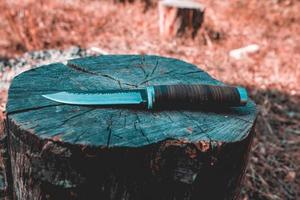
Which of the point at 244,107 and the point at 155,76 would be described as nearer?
the point at 244,107

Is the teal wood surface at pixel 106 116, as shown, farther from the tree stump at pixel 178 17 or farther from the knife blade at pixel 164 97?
the tree stump at pixel 178 17

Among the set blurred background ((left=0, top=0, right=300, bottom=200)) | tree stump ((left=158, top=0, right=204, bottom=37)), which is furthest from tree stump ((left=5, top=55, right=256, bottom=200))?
tree stump ((left=158, top=0, right=204, bottom=37))

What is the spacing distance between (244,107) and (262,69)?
10.6ft

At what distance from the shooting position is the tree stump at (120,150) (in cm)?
131

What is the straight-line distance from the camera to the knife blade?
147cm

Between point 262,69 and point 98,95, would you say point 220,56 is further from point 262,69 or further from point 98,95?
point 98,95

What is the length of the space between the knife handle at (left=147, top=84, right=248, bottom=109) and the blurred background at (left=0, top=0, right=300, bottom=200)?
1619 millimetres

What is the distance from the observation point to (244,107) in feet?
5.48

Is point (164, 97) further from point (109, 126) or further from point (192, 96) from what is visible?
point (109, 126)

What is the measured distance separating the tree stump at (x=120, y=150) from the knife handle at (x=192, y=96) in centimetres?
4

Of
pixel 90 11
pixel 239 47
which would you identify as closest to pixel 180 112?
pixel 239 47

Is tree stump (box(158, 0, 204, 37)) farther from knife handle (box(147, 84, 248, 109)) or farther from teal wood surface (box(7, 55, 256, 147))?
knife handle (box(147, 84, 248, 109))

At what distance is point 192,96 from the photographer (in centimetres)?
153

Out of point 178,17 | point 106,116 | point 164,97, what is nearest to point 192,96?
point 164,97
